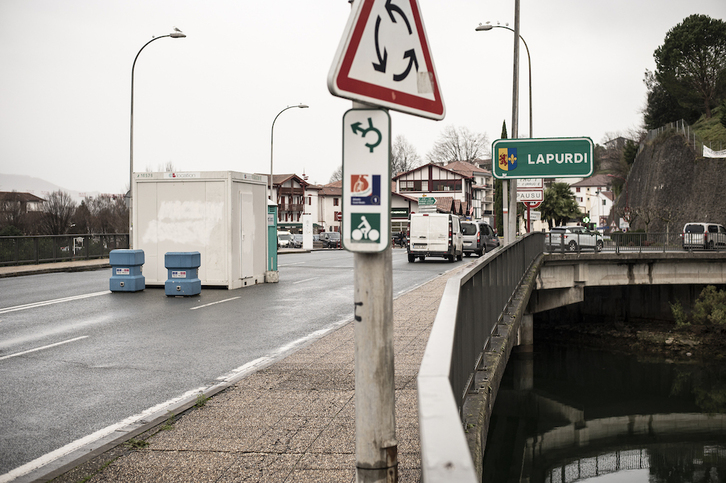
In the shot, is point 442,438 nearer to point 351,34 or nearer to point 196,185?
point 351,34

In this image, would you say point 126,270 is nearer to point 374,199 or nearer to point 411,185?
point 374,199

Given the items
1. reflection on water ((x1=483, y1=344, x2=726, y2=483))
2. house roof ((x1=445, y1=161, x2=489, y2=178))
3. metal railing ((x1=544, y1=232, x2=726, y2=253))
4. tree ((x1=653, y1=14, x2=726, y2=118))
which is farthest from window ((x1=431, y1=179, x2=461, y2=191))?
reflection on water ((x1=483, y1=344, x2=726, y2=483))

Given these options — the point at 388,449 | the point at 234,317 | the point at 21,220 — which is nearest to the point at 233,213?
the point at 234,317

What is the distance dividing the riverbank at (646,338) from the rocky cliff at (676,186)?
1578 centimetres

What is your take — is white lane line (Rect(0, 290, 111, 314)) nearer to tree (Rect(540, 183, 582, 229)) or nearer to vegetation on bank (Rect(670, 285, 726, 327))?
vegetation on bank (Rect(670, 285, 726, 327))

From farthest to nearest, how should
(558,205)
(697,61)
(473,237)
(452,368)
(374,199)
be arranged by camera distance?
(558,205) < (697,61) < (473,237) < (452,368) < (374,199)

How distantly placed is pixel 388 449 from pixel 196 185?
16172 millimetres

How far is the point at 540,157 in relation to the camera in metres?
13.1

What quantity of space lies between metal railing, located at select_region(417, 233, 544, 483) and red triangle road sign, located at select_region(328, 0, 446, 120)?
98cm

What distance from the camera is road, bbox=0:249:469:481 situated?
6.09 meters

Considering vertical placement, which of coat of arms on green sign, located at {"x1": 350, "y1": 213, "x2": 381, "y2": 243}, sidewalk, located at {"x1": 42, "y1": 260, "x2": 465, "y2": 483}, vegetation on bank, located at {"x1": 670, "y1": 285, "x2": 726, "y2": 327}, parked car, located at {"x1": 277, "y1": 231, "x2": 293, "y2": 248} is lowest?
vegetation on bank, located at {"x1": 670, "y1": 285, "x2": 726, "y2": 327}

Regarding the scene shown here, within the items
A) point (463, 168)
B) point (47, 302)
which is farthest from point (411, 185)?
point (47, 302)

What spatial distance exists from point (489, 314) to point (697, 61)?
59.1 m

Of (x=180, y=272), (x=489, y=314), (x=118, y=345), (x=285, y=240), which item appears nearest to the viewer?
(x=489, y=314)
